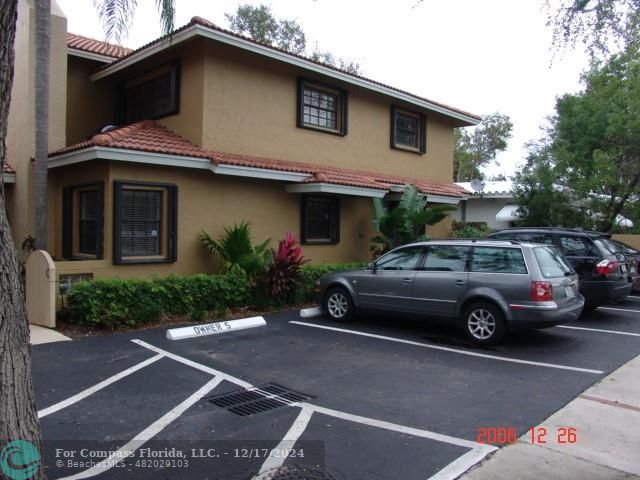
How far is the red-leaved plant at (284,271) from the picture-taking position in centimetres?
1118

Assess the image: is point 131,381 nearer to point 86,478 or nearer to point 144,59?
point 86,478

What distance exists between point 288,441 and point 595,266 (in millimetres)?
8172

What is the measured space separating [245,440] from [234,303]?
6.38 meters

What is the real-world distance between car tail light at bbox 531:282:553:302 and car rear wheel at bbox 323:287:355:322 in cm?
340

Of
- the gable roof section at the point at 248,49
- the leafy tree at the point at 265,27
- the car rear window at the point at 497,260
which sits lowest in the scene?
the car rear window at the point at 497,260

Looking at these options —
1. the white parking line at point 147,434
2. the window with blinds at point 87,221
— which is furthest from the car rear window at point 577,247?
the window with blinds at point 87,221

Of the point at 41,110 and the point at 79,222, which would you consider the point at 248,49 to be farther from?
the point at 79,222

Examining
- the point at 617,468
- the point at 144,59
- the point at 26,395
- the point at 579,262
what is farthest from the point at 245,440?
the point at 144,59

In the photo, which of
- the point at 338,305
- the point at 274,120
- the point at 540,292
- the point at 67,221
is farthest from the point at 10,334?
the point at 274,120

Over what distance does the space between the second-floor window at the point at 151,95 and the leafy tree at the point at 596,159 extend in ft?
41.2

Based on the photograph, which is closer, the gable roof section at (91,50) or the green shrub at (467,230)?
the gable roof section at (91,50)

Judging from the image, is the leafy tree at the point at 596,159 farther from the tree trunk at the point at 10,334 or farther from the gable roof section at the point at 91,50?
the tree trunk at the point at 10,334

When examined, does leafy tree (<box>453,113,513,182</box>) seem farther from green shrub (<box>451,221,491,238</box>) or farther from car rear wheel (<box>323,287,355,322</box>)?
car rear wheel (<box>323,287,355,322</box>)

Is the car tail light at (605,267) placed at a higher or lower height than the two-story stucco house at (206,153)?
lower
